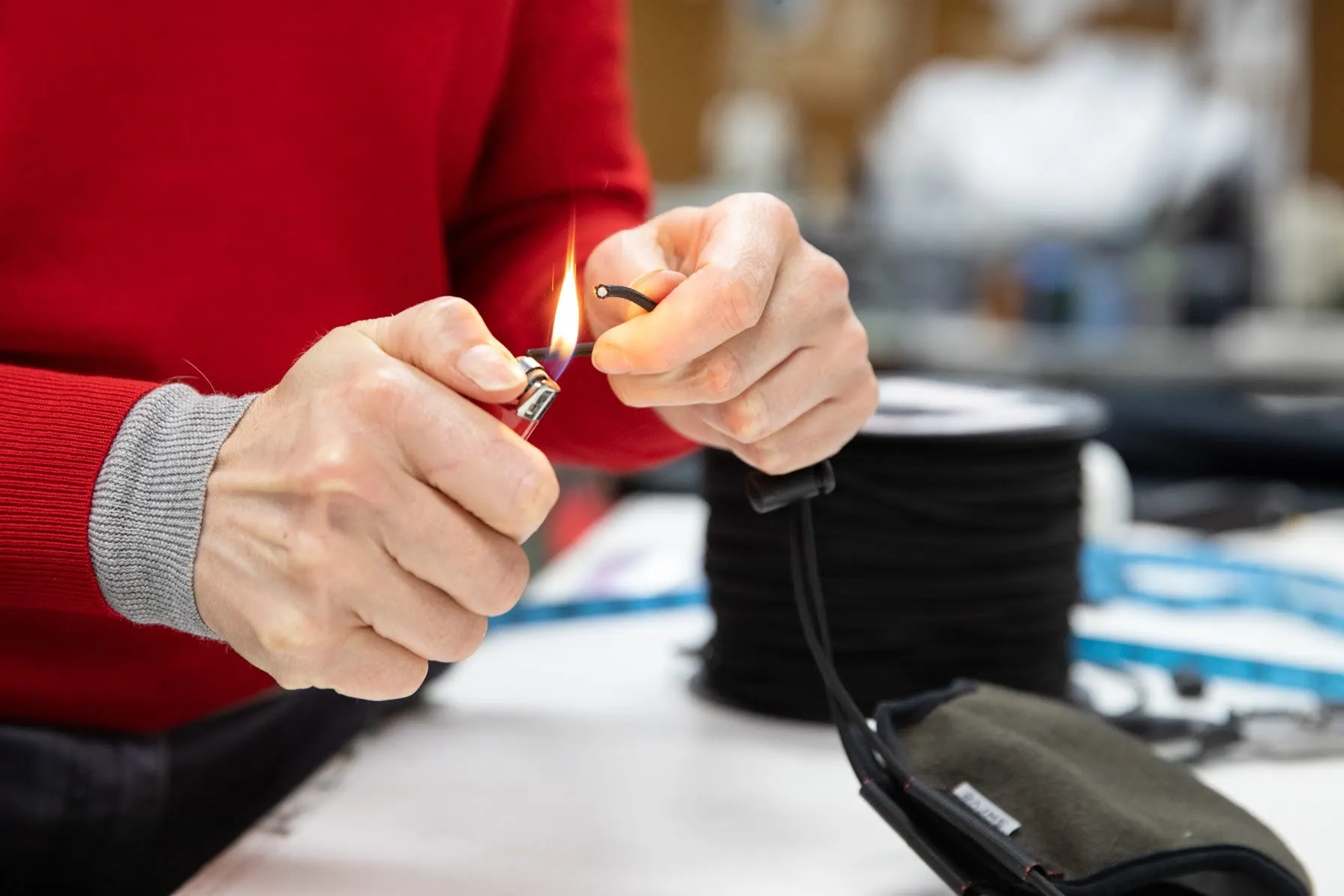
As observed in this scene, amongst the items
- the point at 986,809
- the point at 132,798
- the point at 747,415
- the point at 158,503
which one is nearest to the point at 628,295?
the point at 747,415

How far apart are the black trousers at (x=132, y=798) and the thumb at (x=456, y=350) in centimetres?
41

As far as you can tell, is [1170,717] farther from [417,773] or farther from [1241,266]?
[1241,266]

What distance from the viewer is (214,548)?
0.53 m

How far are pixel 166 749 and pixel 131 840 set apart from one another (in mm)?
57

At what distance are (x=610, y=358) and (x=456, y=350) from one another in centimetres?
10

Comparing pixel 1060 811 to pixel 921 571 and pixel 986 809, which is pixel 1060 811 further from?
pixel 921 571

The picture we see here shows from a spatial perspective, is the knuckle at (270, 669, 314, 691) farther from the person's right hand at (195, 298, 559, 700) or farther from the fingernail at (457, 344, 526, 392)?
the fingernail at (457, 344, 526, 392)

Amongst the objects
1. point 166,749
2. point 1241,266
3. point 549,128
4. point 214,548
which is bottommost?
point 1241,266

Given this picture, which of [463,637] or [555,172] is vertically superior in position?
[555,172]

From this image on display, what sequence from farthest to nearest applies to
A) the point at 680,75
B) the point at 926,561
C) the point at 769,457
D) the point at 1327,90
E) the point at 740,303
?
the point at 680,75, the point at 1327,90, the point at 926,561, the point at 769,457, the point at 740,303

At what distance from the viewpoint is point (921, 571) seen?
893 millimetres

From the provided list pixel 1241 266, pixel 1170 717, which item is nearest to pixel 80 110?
pixel 1170 717

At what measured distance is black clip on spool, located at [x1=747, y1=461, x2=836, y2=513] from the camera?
0.72 metres

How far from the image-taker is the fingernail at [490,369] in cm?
49
